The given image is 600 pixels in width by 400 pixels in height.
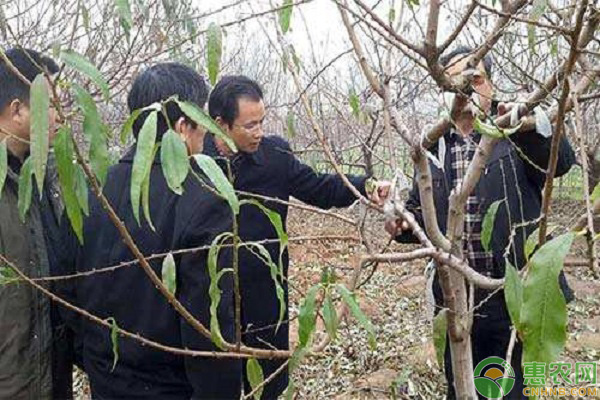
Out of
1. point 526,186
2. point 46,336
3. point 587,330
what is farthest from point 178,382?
point 587,330

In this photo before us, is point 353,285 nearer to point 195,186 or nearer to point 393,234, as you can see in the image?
point 393,234

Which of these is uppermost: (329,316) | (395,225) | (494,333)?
(395,225)

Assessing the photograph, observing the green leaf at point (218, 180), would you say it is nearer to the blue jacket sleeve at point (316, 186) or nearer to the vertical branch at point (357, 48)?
the vertical branch at point (357, 48)

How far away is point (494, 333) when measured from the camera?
1770 millimetres

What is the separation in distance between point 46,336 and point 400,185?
2.87 feet

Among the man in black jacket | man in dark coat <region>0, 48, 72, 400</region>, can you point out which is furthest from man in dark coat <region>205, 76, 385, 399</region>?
man in dark coat <region>0, 48, 72, 400</region>

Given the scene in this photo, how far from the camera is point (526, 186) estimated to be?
1.65 m

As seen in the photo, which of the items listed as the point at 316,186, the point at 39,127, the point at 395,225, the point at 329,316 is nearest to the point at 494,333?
the point at 316,186

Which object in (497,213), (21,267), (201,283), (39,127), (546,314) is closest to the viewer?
(546,314)

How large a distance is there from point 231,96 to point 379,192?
71 centimetres

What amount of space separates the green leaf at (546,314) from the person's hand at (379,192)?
665 millimetres

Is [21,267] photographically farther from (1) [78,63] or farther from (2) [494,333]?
(2) [494,333]

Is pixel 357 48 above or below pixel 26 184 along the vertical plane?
above

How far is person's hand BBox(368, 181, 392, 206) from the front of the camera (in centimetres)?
112
